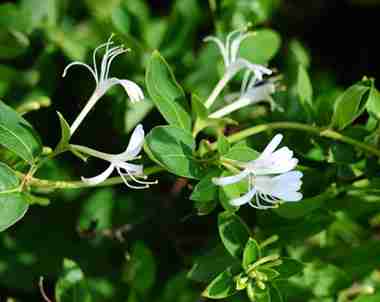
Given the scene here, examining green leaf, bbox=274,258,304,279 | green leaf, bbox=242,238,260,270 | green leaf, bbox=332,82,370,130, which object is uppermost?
green leaf, bbox=332,82,370,130

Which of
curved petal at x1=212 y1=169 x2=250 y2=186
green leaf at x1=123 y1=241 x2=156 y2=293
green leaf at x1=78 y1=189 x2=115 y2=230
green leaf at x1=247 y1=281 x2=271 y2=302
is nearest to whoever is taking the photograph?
curved petal at x1=212 y1=169 x2=250 y2=186

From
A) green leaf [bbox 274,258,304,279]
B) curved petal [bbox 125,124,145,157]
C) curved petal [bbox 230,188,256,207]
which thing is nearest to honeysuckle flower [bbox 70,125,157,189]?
curved petal [bbox 125,124,145,157]

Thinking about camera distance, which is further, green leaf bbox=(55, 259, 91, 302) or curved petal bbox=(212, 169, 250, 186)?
green leaf bbox=(55, 259, 91, 302)

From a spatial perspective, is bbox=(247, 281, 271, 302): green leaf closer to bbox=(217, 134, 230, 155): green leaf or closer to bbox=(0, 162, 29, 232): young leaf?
bbox=(217, 134, 230, 155): green leaf

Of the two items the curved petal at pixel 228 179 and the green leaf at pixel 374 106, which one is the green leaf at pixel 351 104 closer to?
the green leaf at pixel 374 106

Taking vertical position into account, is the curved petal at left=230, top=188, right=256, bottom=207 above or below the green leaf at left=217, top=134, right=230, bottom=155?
below

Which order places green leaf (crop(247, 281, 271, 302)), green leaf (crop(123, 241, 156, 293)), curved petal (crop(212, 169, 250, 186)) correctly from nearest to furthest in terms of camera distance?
curved petal (crop(212, 169, 250, 186)), green leaf (crop(247, 281, 271, 302)), green leaf (crop(123, 241, 156, 293))

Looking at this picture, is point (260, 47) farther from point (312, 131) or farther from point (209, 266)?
point (209, 266)
